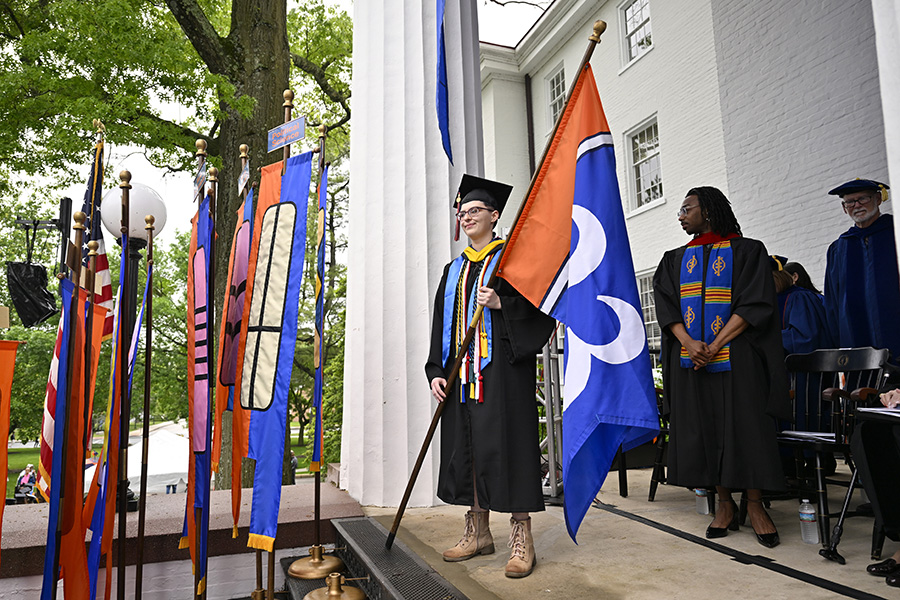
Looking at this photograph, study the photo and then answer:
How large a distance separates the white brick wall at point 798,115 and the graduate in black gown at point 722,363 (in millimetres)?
3942

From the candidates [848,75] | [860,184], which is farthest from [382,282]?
[848,75]

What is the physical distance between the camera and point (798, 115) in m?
7.03

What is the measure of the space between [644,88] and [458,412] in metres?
9.69

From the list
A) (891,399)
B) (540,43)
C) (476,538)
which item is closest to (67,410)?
(476,538)

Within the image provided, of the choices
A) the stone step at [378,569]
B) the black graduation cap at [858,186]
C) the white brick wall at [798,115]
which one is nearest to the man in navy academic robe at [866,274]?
the black graduation cap at [858,186]

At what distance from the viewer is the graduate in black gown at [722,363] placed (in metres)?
3.11

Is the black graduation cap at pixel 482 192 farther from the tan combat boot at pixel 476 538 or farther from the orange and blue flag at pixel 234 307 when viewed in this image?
the tan combat boot at pixel 476 538

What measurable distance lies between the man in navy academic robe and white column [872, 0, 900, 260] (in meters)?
3.15

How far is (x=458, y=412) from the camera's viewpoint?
297 centimetres

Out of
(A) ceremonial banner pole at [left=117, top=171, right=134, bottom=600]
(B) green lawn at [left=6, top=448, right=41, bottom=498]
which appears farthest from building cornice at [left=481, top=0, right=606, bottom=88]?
(B) green lawn at [left=6, top=448, right=41, bottom=498]

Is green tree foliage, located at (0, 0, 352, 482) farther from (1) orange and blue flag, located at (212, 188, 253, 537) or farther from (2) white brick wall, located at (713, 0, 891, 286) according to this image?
(2) white brick wall, located at (713, 0, 891, 286)

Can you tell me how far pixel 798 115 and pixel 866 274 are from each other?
3.52 metres

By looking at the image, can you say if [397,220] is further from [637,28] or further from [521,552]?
[637,28]

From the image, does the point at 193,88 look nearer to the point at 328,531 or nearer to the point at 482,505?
the point at 328,531
